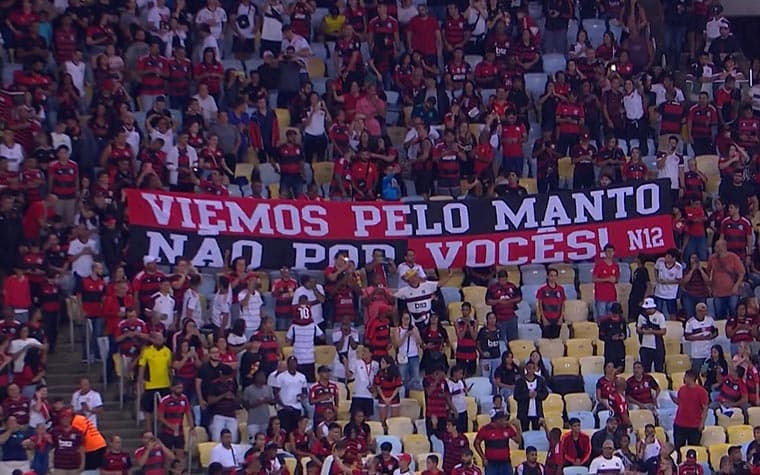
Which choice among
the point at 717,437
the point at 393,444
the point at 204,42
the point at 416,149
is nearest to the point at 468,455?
the point at 393,444

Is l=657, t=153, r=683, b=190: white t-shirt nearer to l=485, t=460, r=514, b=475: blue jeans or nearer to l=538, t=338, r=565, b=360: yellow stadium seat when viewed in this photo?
l=538, t=338, r=565, b=360: yellow stadium seat

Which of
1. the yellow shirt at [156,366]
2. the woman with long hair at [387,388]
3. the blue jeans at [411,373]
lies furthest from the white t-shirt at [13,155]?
the blue jeans at [411,373]

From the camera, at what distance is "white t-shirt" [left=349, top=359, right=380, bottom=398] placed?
24.5m

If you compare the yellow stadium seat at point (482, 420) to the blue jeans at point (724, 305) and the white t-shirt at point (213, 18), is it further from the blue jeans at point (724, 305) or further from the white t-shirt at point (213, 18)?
the white t-shirt at point (213, 18)

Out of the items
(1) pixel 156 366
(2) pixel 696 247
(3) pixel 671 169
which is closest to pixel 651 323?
(2) pixel 696 247

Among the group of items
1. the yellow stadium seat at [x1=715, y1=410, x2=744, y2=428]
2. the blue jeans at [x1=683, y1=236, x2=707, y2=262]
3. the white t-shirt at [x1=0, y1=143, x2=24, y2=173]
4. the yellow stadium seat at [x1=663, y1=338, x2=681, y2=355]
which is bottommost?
the yellow stadium seat at [x1=715, y1=410, x2=744, y2=428]

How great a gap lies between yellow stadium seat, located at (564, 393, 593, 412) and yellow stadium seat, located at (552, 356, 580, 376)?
1.73 ft

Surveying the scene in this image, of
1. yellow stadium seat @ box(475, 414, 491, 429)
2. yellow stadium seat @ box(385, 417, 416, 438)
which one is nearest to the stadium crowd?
yellow stadium seat @ box(475, 414, 491, 429)

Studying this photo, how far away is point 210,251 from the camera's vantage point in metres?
26.0

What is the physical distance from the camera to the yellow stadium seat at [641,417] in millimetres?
24984

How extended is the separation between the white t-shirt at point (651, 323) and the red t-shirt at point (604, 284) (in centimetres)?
75

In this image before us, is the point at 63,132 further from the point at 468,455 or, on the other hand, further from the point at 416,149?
the point at 468,455

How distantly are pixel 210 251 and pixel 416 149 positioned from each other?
3676 millimetres

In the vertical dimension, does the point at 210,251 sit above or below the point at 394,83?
below
